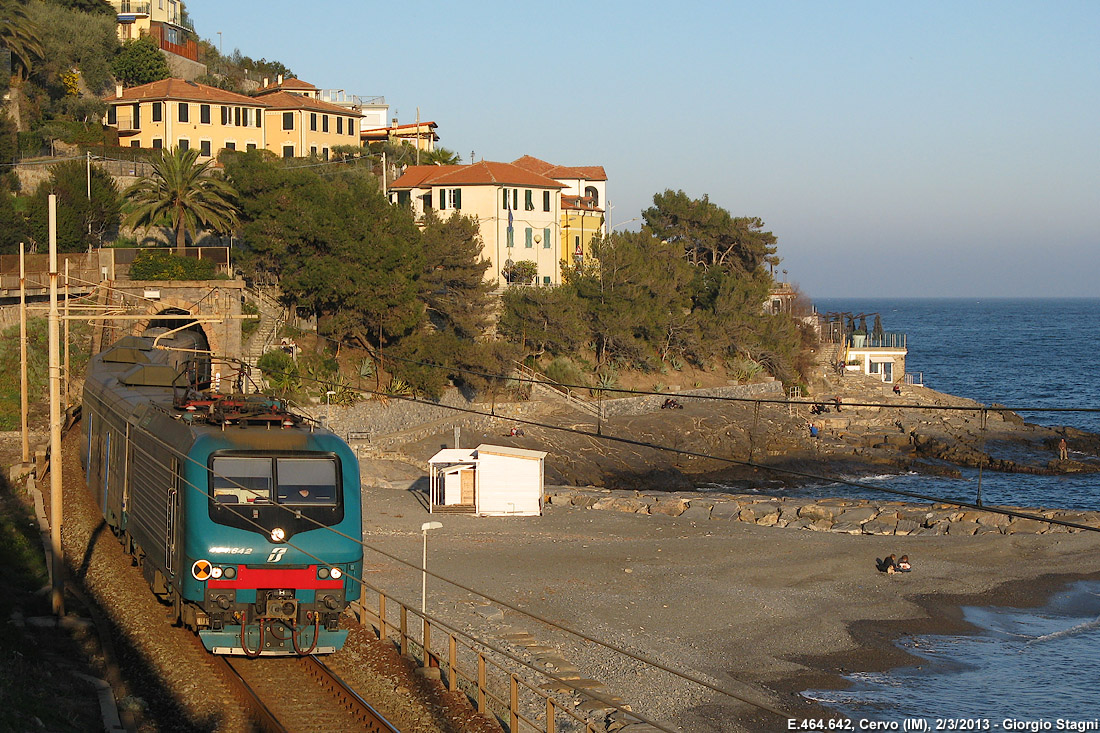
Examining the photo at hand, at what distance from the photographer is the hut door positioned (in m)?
35.1

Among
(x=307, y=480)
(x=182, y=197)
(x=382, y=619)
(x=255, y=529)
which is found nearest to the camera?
(x=255, y=529)

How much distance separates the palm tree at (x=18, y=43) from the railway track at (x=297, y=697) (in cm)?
6021

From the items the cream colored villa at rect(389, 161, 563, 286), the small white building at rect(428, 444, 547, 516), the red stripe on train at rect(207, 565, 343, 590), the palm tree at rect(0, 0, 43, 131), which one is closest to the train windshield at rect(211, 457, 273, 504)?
the red stripe on train at rect(207, 565, 343, 590)

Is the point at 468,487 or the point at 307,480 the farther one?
the point at 468,487

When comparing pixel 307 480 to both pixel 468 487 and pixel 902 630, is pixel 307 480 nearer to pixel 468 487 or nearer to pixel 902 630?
pixel 902 630

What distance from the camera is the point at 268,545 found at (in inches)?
600

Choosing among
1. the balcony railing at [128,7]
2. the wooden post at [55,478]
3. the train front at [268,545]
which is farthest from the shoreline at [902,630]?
the balcony railing at [128,7]

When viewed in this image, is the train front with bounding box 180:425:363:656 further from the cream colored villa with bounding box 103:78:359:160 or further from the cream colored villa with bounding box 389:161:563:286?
the cream colored villa with bounding box 103:78:359:160

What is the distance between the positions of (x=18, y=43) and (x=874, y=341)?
219 feet

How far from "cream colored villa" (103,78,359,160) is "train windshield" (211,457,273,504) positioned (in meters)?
63.0

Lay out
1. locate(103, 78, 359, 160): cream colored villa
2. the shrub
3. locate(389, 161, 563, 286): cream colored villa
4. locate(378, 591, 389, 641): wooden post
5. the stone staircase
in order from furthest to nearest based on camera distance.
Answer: locate(103, 78, 359, 160): cream colored villa, locate(389, 161, 563, 286): cream colored villa, the stone staircase, the shrub, locate(378, 591, 389, 641): wooden post

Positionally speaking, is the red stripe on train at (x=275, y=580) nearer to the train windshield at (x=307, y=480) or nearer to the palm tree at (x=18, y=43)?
the train windshield at (x=307, y=480)

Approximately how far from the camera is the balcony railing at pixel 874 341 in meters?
87.1

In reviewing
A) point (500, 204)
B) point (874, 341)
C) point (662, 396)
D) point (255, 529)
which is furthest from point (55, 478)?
point (874, 341)
